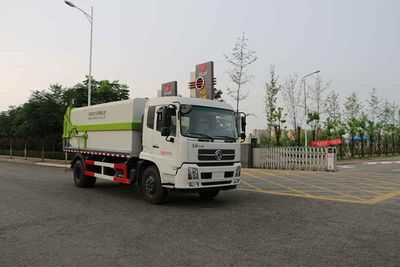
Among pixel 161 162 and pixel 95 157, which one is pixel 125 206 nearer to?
pixel 161 162

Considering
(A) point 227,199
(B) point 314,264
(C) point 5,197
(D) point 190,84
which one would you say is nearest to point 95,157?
(C) point 5,197

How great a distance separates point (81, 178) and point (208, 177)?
5766mm

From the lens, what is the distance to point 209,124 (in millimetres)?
8297

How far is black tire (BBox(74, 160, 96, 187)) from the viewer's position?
37.7 feet

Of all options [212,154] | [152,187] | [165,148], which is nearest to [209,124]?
[212,154]

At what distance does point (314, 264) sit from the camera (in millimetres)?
4281

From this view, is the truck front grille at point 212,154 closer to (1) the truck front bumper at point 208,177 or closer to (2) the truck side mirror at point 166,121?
(1) the truck front bumper at point 208,177

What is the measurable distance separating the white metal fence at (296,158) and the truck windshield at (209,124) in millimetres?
11384

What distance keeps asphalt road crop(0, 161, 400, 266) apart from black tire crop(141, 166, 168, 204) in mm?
260

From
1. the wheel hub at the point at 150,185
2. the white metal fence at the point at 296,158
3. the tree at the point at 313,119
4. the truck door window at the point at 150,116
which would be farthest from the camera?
the tree at the point at 313,119

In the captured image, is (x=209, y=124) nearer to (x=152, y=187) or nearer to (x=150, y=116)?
(x=150, y=116)

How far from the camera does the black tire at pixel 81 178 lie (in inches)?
452

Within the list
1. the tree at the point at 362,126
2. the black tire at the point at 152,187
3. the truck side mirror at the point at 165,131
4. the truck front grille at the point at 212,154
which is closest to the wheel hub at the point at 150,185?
the black tire at the point at 152,187

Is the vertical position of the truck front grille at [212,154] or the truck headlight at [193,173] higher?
the truck front grille at [212,154]
